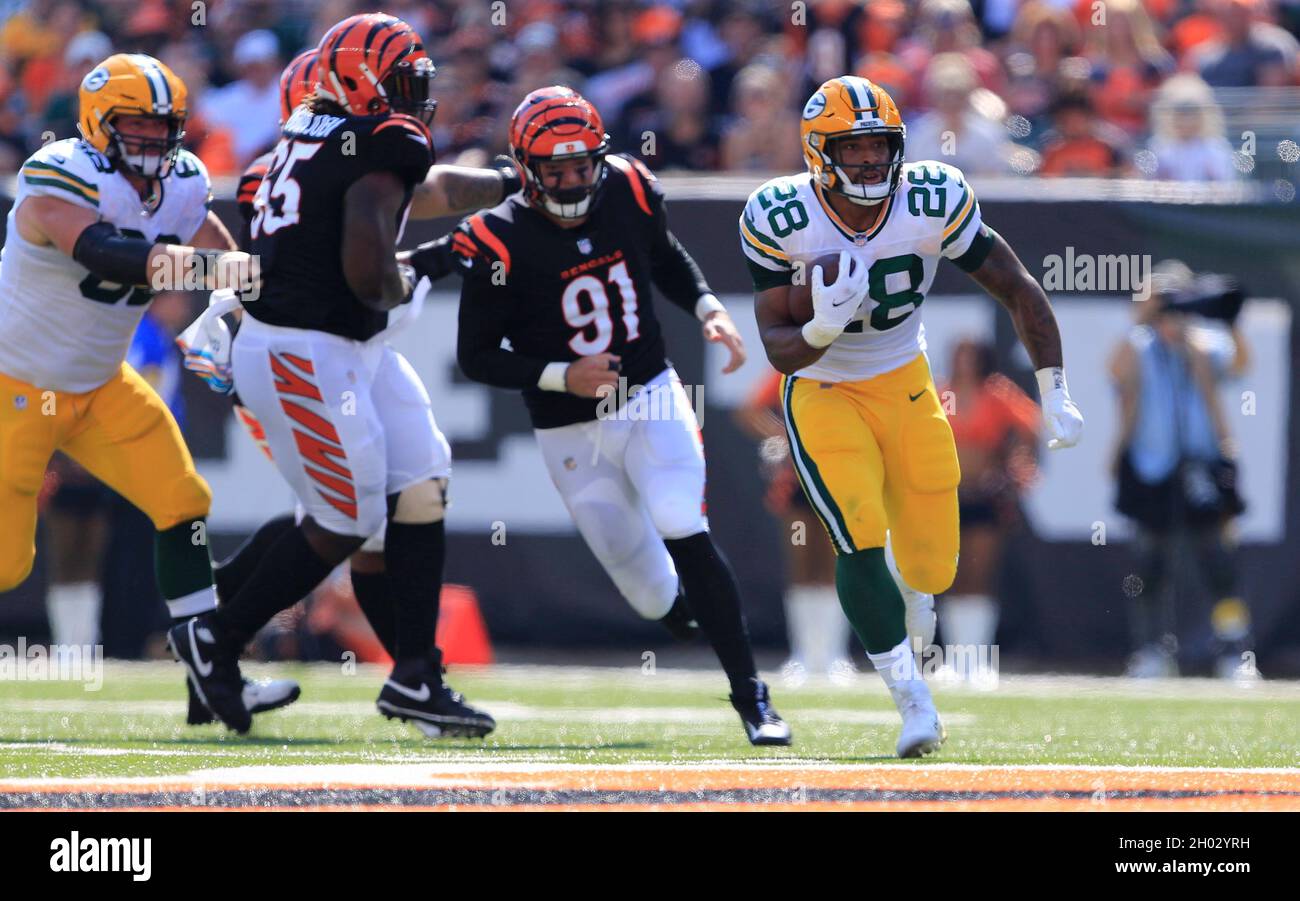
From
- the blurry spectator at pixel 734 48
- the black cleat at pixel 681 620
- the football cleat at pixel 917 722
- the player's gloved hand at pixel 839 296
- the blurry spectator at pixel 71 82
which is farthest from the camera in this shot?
the blurry spectator at pixel 71 82

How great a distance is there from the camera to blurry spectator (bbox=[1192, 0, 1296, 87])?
10.1 m

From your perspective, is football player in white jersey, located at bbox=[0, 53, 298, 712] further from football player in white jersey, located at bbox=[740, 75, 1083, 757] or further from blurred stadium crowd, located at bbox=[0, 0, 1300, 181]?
blurred stadium crowd, located at bbox=[0, 0, 1300, 181]

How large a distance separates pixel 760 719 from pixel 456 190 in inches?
72.7

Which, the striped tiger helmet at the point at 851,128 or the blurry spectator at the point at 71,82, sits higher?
the blurry spectator at the point at 71,82

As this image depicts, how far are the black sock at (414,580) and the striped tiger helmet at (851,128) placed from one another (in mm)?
1598

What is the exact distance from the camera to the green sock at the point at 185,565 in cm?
598

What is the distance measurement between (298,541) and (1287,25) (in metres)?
7.23

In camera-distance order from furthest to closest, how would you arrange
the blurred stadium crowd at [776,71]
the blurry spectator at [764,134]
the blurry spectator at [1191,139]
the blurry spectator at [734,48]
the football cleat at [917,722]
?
the blurry spectator at [734,48]
the blurry spectator at [764,134]
the blurred stadium crowd at [776,71]
the blurry spectator at [1191,139]
the football cleat at [917,722]

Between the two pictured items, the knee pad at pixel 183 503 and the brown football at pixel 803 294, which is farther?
the knee pad at pixel 183 503

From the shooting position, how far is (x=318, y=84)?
571 cm

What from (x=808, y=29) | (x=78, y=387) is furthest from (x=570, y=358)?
(x=808, y=29)

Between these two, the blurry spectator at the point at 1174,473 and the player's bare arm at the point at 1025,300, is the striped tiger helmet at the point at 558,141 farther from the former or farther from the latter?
the blurry spectator at the point at 1174,473

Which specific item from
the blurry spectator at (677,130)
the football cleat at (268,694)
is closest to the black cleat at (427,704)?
the football cleat at (268,694)

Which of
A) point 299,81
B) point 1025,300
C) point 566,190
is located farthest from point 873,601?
point 299,81
